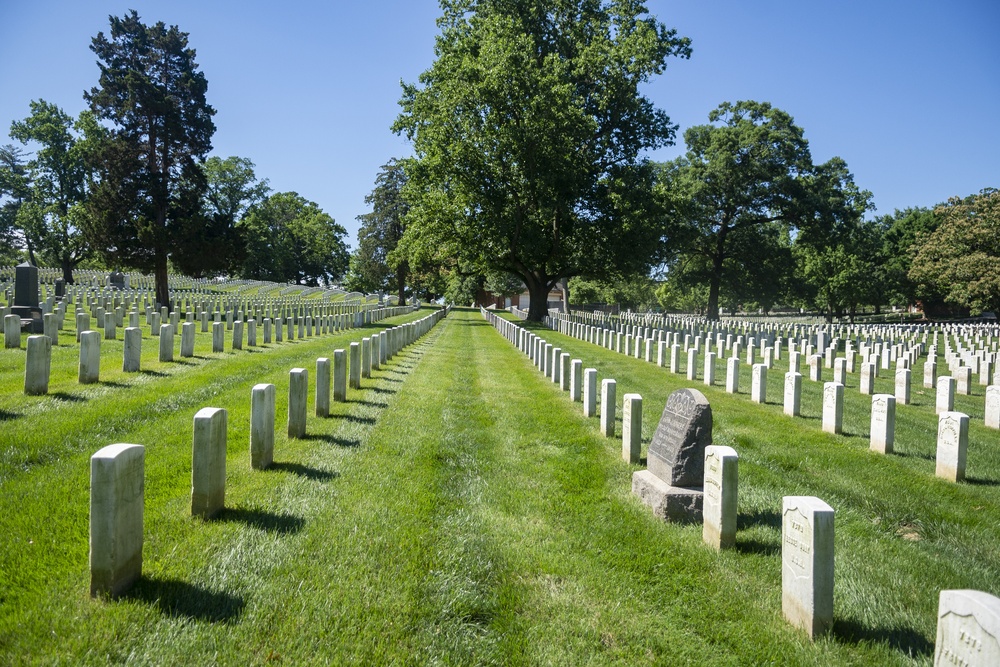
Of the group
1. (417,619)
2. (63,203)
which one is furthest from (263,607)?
(63,203)

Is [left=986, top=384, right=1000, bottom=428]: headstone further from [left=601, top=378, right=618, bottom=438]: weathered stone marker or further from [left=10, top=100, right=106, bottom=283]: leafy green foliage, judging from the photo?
[left=10, top=100, right=106, bottom=283]: leafy green foliage

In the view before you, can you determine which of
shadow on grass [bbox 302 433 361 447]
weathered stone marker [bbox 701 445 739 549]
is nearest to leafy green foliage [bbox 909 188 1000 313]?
weathered stone marker [bbox 701 445 739 549]

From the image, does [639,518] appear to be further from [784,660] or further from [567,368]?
[567,368]

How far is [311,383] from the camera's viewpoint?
11734 mm

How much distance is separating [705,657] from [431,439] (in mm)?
4943

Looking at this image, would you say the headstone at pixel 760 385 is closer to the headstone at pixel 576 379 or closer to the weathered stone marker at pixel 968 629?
the headstone at pixel 576 379

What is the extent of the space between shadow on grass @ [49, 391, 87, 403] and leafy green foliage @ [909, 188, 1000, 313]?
51.8 m

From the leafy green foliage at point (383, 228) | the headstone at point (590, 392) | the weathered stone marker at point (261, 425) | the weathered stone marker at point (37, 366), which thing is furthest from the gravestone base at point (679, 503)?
the leafy green foliage at point (383, 228)

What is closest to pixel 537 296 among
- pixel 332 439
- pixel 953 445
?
pixel 332 439

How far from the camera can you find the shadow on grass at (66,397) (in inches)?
331

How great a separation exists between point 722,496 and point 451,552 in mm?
2031

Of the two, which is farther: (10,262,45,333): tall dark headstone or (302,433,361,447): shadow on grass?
(10,262,45,333): tall dark headstone

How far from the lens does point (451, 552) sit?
15.2 feet

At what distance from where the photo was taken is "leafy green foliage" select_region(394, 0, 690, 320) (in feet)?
111
